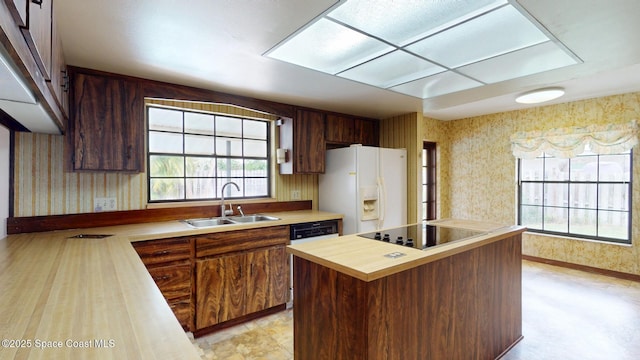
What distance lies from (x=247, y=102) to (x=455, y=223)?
2.44m

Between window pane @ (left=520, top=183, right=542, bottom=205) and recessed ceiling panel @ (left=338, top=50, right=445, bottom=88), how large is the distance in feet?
11.3

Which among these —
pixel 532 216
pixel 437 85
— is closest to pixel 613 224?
pixel 532 216

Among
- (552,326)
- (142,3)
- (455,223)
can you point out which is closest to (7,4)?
(142,3)

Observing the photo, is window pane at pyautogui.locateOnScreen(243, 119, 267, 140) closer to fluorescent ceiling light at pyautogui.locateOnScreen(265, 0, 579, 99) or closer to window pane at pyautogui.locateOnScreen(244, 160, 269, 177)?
window pane at pyautogui.locateOnScreen(244, 160, 269, 177)

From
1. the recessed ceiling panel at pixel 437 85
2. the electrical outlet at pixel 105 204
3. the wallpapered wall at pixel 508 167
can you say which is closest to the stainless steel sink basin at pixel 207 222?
the electrical outlet at pixel 105 204

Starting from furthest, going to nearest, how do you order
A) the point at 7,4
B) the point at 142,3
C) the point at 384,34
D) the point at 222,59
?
1. the point at 222,59
2. the point at 384,34
3. the point at 142,3
4. the point at 7,4

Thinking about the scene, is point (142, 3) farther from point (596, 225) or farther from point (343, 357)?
point (596, 225)

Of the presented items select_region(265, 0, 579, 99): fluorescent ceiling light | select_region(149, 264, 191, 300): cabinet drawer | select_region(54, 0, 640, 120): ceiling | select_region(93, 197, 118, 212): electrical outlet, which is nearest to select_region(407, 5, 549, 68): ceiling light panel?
select_region(265, 0, 579, 99): fluorescent ceiling light

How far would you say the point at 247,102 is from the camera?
3180mm

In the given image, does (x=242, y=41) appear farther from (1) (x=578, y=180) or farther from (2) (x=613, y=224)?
(2) (x=613, y=224)

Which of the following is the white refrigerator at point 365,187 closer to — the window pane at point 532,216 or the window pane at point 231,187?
the window pane at point 231,187

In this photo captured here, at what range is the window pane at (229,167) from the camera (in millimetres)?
3381

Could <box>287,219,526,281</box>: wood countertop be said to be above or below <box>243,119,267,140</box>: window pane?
below

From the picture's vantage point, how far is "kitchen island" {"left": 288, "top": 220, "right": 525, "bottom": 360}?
1.47 m
